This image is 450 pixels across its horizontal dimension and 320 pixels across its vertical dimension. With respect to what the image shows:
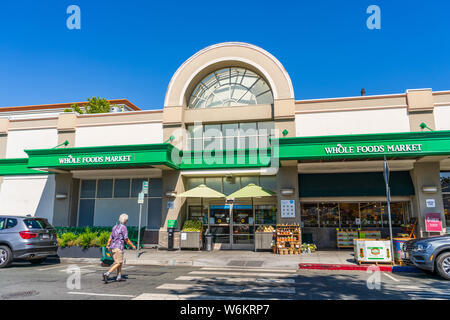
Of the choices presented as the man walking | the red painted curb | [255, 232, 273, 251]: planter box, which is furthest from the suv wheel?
the man walking

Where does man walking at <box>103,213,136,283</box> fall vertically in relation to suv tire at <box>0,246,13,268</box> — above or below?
above

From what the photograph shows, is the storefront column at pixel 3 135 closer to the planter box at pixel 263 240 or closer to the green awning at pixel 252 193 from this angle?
the green awning at pixel 252 193

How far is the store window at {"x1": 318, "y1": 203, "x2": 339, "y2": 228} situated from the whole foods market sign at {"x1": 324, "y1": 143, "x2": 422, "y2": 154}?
13.0 ft

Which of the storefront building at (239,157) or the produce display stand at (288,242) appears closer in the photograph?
the produce display stand at (288,242)

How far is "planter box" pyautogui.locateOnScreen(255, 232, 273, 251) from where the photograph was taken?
15.9 metres

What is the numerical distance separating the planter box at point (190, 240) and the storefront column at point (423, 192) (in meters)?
10.8

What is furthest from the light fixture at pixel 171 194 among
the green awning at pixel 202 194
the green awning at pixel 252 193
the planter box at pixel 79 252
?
the planter box at pixel 79 252

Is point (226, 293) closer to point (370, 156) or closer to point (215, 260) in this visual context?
point (215, 260)

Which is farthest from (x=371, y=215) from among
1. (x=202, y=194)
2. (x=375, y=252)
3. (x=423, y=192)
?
(x=202, y=194)

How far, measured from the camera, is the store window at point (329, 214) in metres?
17.3

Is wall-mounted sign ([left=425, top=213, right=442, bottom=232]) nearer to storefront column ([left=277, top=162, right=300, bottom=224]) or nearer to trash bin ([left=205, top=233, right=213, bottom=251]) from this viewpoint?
storefront column ([left=277, top=162, right=300, bottom=224])

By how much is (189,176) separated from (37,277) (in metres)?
9.82

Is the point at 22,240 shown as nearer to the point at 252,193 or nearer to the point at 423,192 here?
the point at 252,193

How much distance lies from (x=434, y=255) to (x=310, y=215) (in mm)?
7957
